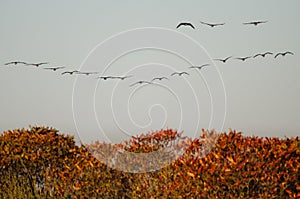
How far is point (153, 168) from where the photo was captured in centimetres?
817

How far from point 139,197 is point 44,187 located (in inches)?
Answer: 70.7

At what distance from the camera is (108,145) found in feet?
27.9

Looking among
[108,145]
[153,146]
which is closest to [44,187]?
[108,145]

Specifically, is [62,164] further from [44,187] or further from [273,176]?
[273,176]

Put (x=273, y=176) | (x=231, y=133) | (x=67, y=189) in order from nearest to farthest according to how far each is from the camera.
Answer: (x=273, y=176)
(x=231, y=133)
(x=67, y=189)

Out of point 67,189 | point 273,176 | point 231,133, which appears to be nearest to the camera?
point 273,176

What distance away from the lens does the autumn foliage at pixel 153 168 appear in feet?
21.7

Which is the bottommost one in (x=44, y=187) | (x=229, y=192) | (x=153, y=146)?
(x=229, y=192)

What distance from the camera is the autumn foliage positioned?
261 inches

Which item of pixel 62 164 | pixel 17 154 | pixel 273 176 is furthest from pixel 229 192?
pixel 17 154

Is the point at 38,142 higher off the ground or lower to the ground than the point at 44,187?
higher

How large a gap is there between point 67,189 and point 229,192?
2862 millimetres

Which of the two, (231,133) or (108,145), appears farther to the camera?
(108,145)

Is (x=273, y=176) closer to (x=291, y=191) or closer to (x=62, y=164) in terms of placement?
(x=291, y=191)
